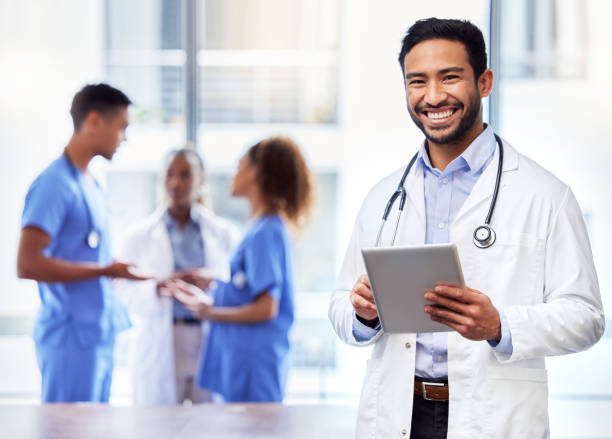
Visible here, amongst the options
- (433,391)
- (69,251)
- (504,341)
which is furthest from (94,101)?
(504,341)

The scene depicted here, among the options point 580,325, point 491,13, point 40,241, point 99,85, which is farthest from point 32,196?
point 491,13

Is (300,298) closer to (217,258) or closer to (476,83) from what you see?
(217,258)

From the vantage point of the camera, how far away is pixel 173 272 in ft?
10.8

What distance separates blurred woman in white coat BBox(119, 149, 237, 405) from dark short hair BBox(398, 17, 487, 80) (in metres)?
1.80

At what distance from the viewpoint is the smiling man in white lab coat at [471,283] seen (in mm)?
1377

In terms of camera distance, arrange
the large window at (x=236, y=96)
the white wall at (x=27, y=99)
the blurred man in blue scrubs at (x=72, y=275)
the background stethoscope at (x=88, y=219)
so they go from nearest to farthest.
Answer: the blurred man in blue scrubs at (x=72, y=275) < the background stethoscope at (x=88, y=219) < the white wall at (x=27, y=99) < the large window at (x=236, y=96)

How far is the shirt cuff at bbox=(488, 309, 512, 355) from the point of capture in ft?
4.43

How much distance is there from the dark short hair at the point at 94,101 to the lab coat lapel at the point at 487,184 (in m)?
1.79

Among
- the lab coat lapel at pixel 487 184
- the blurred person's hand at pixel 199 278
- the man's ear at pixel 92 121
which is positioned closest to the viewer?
the lab coat lapel at pixel 487 184

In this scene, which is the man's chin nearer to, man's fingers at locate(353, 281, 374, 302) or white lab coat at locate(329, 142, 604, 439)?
white lab coat at locate(329, 142, 604, 439)

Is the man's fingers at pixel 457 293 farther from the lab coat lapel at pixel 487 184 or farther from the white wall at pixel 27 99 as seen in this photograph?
the white wall at pixel 27 99

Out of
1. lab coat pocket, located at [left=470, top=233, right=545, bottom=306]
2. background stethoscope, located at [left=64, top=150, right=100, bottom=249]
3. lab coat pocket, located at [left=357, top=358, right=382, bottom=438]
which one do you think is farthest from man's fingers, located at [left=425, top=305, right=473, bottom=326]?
background stethoscope, located at [left=64, top=150, right=100, bottom=249]

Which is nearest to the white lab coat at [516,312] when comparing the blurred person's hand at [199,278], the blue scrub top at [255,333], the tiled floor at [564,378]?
the blue scrub top at [255,333]

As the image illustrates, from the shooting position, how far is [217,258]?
331 centimetres
